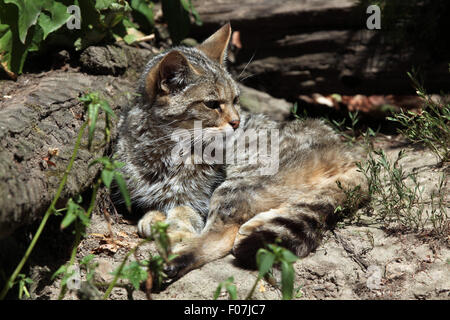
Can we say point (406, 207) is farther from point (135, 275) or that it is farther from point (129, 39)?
point (129, 39)

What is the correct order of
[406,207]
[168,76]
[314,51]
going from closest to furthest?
[406,207]
[168,76]
[314,51]

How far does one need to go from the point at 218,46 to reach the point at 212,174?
3.97 feet

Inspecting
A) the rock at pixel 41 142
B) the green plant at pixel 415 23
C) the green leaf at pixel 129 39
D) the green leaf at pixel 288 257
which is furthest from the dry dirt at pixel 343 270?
the green plant at pixel 415 23

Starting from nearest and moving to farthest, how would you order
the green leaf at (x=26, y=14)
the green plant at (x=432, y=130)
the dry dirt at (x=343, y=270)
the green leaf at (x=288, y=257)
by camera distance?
the green leaf at (x=288, y=257), the dry dirt at (x=343, y=270), the green leaf at (x=26, y=14), the green plant at (x=432, y=130)

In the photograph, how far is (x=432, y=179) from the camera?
3705 millimetres

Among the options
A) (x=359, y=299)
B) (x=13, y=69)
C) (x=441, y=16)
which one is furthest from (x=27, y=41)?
(x=441, y=16)

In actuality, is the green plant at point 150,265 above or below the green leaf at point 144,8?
below

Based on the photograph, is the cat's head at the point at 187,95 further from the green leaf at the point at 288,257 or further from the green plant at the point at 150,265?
the green leaf at the point at 288,257

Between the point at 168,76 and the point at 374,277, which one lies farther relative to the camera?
the point at 168,76

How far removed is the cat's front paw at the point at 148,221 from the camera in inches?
137

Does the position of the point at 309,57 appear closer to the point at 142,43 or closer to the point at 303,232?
the point at 142,43

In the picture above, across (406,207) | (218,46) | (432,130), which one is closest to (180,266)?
(406,207)

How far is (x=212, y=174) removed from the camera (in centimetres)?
386

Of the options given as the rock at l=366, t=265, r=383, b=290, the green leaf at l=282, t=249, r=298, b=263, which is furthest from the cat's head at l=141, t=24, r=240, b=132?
the green leaf at l=282, t=249, r=298, b=263
